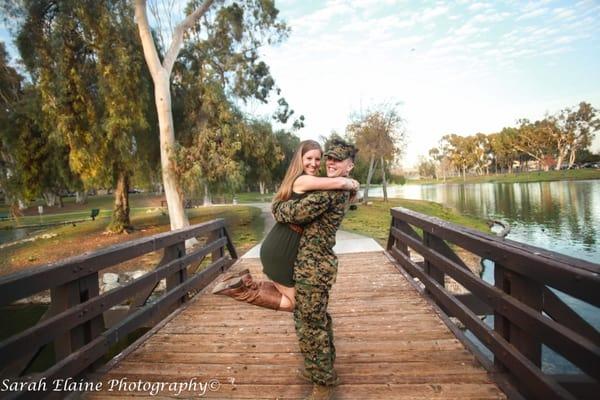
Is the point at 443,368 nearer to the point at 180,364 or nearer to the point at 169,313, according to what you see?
the point at 180,364

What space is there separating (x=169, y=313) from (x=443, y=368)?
311 cm

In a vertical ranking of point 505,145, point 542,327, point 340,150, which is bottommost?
point 542,327

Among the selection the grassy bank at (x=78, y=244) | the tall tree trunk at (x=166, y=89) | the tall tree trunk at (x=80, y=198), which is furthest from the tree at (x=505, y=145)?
the tall tree trunk at (x=80, y=198)

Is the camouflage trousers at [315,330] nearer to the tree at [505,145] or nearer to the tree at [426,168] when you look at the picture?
the tree at [505,145]

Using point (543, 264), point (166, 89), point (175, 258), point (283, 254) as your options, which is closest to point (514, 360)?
point (543, 264)

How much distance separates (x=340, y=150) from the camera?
2.16 meters

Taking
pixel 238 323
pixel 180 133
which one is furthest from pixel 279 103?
pixel 238 323

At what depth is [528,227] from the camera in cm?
1711

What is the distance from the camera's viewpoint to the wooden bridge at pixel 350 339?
1.92 meters

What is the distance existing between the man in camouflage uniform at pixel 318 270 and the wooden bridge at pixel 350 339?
0.91 feet

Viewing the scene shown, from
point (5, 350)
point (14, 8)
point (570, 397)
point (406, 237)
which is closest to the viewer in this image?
point (570, 397)

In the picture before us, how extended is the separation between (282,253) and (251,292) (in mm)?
340

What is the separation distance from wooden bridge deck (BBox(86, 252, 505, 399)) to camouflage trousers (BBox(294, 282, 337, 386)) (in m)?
0.21

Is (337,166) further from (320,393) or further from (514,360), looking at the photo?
(514,360)
